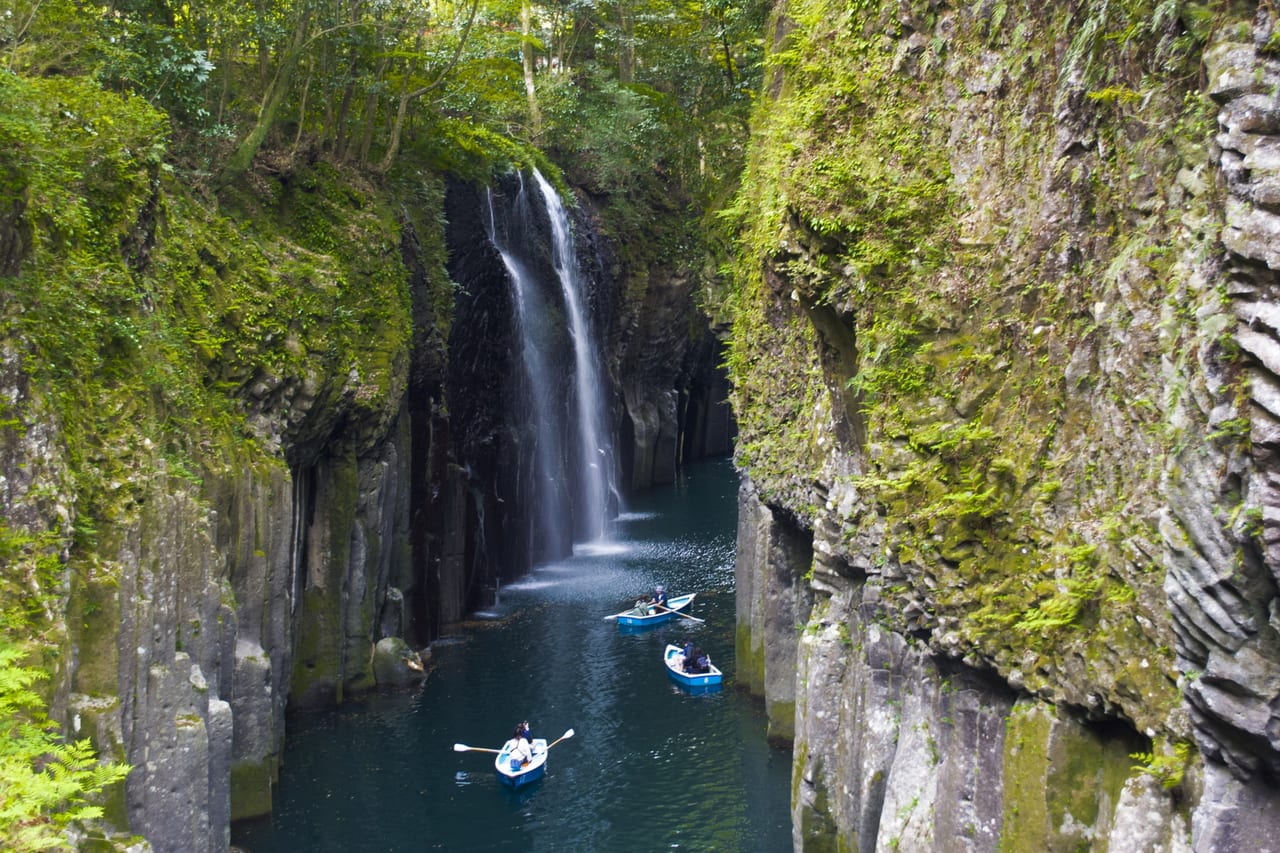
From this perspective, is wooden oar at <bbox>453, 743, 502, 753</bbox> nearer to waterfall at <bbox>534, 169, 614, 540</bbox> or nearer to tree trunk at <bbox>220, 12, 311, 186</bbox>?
tree trunk at <bbox>220, 12, 311, 186</bbox>

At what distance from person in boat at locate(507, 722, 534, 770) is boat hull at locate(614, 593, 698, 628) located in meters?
9.45

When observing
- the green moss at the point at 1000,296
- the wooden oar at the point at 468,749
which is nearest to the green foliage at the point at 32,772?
the green moss at the point at 1000,296

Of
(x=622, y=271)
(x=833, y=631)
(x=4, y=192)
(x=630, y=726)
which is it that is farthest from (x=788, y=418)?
(x=622, y=271)

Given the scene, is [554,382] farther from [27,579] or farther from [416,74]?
[27,579]

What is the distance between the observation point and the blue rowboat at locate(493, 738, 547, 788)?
21797 millimetres

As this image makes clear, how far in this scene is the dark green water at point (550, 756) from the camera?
66.9 ft

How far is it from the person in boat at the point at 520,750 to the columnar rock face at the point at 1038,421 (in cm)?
618

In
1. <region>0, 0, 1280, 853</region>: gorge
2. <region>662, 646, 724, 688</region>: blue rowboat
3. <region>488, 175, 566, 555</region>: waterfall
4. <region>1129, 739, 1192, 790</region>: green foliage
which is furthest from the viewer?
<region>488, 175, 566, 555</region>: waterfall

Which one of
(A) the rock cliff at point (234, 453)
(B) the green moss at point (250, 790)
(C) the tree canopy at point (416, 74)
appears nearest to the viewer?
(A) the rock cliff at point (234, 453)

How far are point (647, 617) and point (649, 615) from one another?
0.12 metres

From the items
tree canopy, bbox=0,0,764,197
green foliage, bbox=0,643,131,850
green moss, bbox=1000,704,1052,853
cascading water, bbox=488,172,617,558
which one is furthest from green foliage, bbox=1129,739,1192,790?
cascading water, bbox=488,172,617,558

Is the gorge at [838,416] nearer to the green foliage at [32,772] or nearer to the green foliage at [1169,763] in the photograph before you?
the green foliage at [1169,763]

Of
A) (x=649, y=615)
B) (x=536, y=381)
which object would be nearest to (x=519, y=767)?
(x=649, y=615)

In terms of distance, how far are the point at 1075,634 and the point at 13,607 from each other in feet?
35.6
